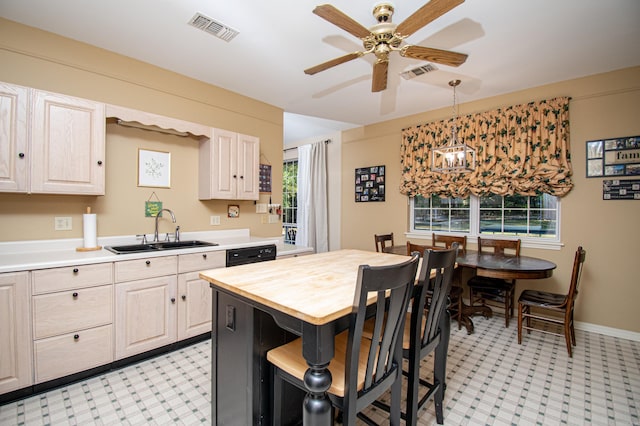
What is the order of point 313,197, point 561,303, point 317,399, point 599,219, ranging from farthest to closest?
point 313,197 → point 599,219 → point 561,303 → point 317,399

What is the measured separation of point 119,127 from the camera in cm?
279

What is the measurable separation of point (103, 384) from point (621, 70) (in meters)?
5.57

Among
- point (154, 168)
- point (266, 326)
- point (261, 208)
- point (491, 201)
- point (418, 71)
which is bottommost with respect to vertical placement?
point (266, 326)

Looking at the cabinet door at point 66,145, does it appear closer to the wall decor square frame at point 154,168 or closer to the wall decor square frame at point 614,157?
the wall decor square frame at point 154,168

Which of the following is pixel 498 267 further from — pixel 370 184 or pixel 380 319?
pixel 370 184

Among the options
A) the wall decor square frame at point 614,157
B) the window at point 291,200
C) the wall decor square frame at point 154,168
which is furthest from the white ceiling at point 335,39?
the window at point 291,200

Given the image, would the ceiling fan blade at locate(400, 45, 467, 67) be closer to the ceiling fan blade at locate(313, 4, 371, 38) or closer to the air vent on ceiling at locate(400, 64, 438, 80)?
the ceiling fan blade at locate(313, 4, 371, 38)

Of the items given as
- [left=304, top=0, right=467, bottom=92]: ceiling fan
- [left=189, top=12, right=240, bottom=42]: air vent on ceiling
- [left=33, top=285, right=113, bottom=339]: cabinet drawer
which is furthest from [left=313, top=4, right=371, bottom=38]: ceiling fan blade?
[left=33, top=285, right=113, bottom=339]: cabinet drawer

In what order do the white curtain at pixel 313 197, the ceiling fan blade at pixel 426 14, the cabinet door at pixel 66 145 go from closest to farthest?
the ceiling fan blade at pixel 426 14, the cabinet door at pixel 66 145, the white curtain at pixel 313 197

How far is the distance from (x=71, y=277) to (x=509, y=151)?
4.56 metres

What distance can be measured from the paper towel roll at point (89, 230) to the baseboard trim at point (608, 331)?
5032 millimetres

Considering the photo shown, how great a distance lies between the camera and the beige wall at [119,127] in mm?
2324

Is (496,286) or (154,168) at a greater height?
(154,168)

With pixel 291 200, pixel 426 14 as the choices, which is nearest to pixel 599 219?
pixel 426 14
